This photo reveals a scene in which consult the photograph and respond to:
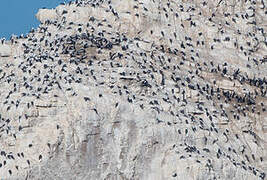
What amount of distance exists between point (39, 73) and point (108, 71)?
314 inches

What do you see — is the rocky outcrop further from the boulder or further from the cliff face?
the boulder

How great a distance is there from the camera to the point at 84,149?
6629 inches

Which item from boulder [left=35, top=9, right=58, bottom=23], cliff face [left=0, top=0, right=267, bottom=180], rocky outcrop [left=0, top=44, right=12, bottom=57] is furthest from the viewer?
boulder [left=35, top=9, right=58, bottom=23]

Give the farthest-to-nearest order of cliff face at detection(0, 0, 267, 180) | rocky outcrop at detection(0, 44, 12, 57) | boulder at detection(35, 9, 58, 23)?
1. boulder at detection(35, 9, 58, 23)
2. rocky outcrop at detection(0, 44, 12, 57)
3. cliff face at detection(0, 0, 267, 180)

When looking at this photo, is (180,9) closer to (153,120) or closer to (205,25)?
(205,25)

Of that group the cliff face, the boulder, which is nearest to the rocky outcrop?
the cliff face

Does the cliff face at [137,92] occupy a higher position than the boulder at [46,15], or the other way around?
the boulder at [46,15]

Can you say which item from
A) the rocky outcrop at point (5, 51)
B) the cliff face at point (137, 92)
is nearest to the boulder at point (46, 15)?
the cliff face at point (137, 92)

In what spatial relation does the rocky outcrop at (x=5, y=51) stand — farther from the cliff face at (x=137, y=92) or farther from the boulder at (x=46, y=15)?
the boulder at (x=46, y=15)

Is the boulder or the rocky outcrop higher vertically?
the boulder

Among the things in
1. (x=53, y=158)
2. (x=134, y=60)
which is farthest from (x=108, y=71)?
(x=53, y=158)

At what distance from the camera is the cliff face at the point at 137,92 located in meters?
168

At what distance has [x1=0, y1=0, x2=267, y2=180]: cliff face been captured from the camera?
168 m

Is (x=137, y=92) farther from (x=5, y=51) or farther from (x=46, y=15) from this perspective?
(x=46, y=15)
